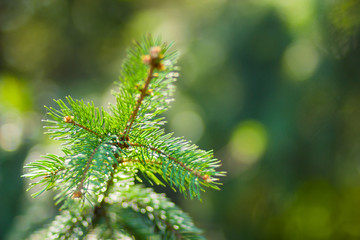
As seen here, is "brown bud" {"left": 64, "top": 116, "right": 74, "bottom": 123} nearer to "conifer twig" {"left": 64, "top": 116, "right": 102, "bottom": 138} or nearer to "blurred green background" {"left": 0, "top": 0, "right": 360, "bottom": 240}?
"conifer twig" {"left": 64, "top": 116, "right": 102, "bottom": 138}

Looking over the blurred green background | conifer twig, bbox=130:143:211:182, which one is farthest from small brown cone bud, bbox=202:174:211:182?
the blurred green background

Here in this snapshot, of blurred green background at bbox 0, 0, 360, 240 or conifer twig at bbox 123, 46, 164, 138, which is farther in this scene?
blurred green background at bbox 0, 0, 360, 240

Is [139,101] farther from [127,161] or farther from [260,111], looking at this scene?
[260,111]

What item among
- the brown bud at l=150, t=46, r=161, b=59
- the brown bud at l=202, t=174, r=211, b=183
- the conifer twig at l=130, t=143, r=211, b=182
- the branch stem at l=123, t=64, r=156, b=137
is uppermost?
the brown bud at l=150, t=46, r=161, b=59

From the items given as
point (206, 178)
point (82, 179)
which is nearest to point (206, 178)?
point (206, 178)

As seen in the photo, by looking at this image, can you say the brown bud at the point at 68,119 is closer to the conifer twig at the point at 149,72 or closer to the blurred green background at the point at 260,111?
the conifer twig at the point at 149,72

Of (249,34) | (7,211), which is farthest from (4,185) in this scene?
(249,34)

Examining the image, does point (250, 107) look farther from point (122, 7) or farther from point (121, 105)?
point (122, 7)
